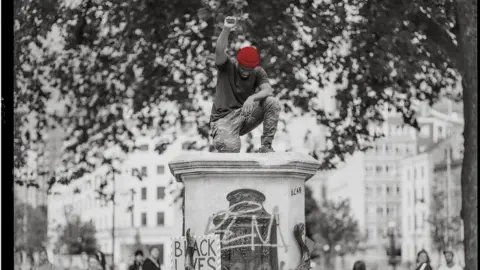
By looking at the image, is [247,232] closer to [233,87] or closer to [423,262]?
[233,87]

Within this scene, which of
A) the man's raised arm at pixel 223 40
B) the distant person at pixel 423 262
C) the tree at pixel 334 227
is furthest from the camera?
the tree at pixel 334 227

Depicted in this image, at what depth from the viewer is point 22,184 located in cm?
2695

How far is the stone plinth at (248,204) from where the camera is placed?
1410cm

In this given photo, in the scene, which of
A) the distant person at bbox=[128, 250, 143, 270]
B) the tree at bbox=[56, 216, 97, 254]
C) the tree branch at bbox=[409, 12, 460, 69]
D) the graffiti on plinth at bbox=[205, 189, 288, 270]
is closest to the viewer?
the graffiti on plinth at bbox=[205, 189, 288, 270]

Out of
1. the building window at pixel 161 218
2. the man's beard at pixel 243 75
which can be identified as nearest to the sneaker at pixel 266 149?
the man's beard at pixel 243 75

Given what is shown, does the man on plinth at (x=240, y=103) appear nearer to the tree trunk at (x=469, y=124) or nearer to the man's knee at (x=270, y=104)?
the man's knee at (x=270, y=104)

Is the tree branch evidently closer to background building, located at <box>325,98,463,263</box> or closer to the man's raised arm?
the man's raised arm

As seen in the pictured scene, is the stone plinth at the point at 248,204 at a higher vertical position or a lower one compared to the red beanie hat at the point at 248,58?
lower

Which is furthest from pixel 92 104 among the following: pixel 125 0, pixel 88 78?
pixel 125 0

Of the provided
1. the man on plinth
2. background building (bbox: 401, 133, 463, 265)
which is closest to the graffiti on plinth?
the man on plinth

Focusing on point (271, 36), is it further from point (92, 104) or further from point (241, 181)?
point (241, 181)

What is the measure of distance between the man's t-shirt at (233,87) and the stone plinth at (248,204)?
91 centimetres

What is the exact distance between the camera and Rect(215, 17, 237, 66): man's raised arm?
14.3m

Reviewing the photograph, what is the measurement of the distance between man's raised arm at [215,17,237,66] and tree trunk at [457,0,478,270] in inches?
301
